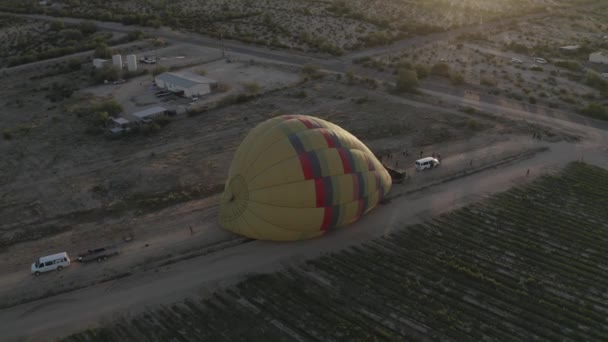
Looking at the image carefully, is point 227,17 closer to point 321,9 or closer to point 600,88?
point 321,9

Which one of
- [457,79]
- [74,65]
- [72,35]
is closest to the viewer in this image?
[457,79]

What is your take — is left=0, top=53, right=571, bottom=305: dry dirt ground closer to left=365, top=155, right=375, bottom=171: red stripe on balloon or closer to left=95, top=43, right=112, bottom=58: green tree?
left=365, top=155, right=375, bottom=171: red stripe on balloon

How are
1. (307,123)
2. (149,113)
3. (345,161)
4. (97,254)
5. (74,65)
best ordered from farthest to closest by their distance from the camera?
(74,65), (149,113), (307,123), (345,161), (97,254)

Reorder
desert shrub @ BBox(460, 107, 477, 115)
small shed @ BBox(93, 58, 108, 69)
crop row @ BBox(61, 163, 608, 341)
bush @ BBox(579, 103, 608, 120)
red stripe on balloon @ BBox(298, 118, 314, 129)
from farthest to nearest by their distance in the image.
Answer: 1. small shed @ BBox(93, 58, 108, 69)
2. desert shrub @ BBox(460, 107, 477, 115)
3. bush @ BBox(579, 103, 608, 120)
4. red stripe on balloon @ BBox(298, 118, 314, 129)
5. crop row @ BBox(61, 163, 608, 341)

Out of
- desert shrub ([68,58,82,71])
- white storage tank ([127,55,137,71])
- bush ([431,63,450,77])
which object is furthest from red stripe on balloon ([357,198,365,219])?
desert shrub ([68,58,82,71])

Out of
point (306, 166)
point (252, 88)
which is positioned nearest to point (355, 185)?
point (306, 166)

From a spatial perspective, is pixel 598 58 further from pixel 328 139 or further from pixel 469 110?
pixel 328 139

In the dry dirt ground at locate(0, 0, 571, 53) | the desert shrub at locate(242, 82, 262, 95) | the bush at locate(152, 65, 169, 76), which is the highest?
the dry dirt ground at locate(0, 0, 571, 53)
